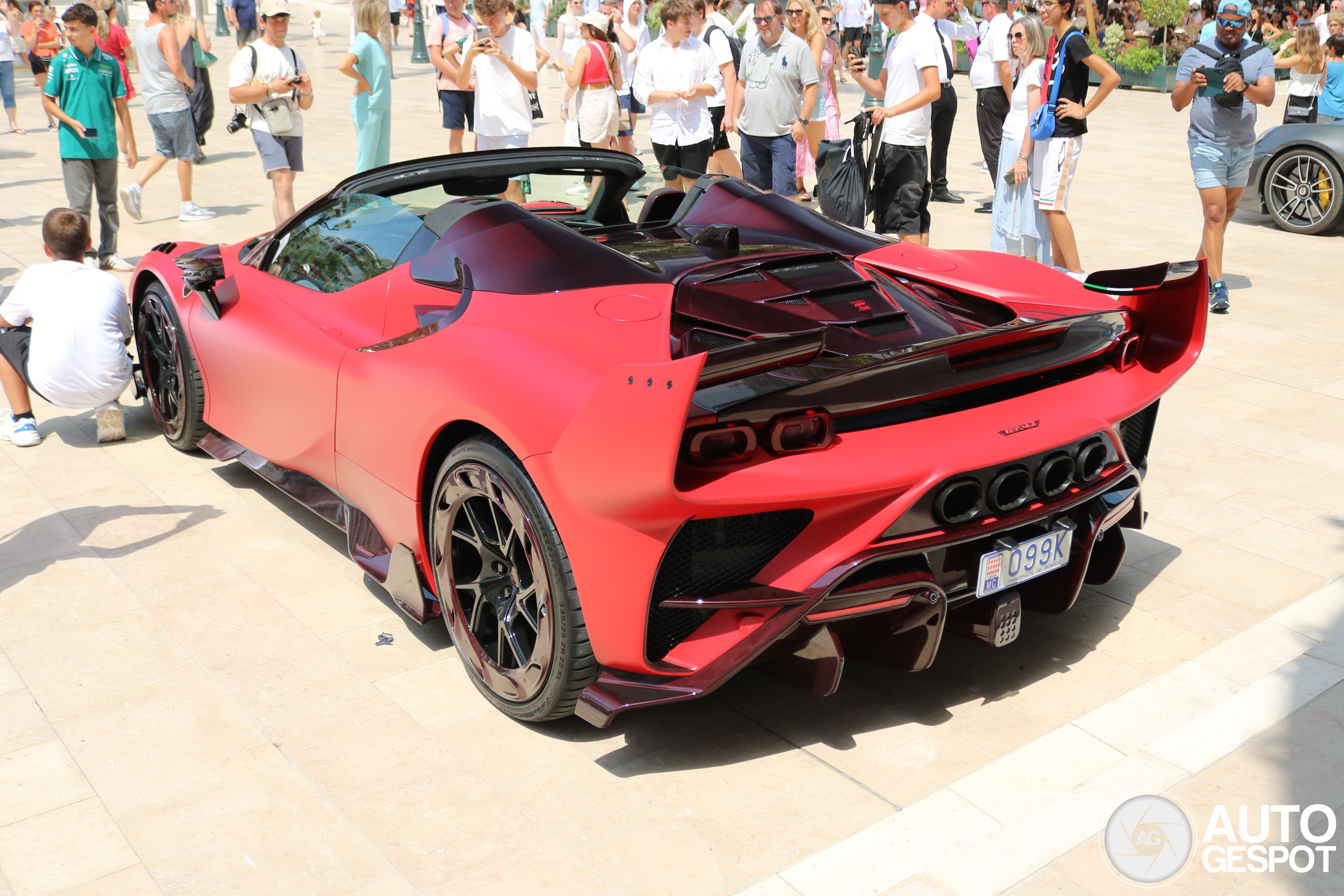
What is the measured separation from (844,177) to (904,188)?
513mm

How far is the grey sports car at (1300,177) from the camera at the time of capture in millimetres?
10250

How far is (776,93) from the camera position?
8.70 m

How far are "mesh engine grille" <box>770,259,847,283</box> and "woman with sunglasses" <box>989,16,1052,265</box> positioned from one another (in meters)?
4.16

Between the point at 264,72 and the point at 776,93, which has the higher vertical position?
the point at 776,93

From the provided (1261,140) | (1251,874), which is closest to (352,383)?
(1251,874)

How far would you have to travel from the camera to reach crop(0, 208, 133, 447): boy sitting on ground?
559 centimetres

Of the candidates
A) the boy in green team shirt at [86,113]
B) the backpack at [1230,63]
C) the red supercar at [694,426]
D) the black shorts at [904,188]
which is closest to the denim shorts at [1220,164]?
the backpack at [1230,63]

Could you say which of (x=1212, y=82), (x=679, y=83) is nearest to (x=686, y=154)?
(x=679, y=83)

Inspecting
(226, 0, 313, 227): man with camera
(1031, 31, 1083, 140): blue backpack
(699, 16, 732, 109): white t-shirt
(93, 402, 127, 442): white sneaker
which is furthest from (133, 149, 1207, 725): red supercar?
(699, 16, 732, 109): white t-shirt

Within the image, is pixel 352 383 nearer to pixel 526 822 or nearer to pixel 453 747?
pixel 453 747

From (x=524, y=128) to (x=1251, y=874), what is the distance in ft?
24.8

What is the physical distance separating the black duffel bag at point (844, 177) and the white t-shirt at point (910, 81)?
10.3 inches

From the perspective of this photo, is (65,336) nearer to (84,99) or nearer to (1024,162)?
(84,99)

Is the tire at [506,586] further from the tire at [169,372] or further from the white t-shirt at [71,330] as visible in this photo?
the white t-shirt at [71,330]
